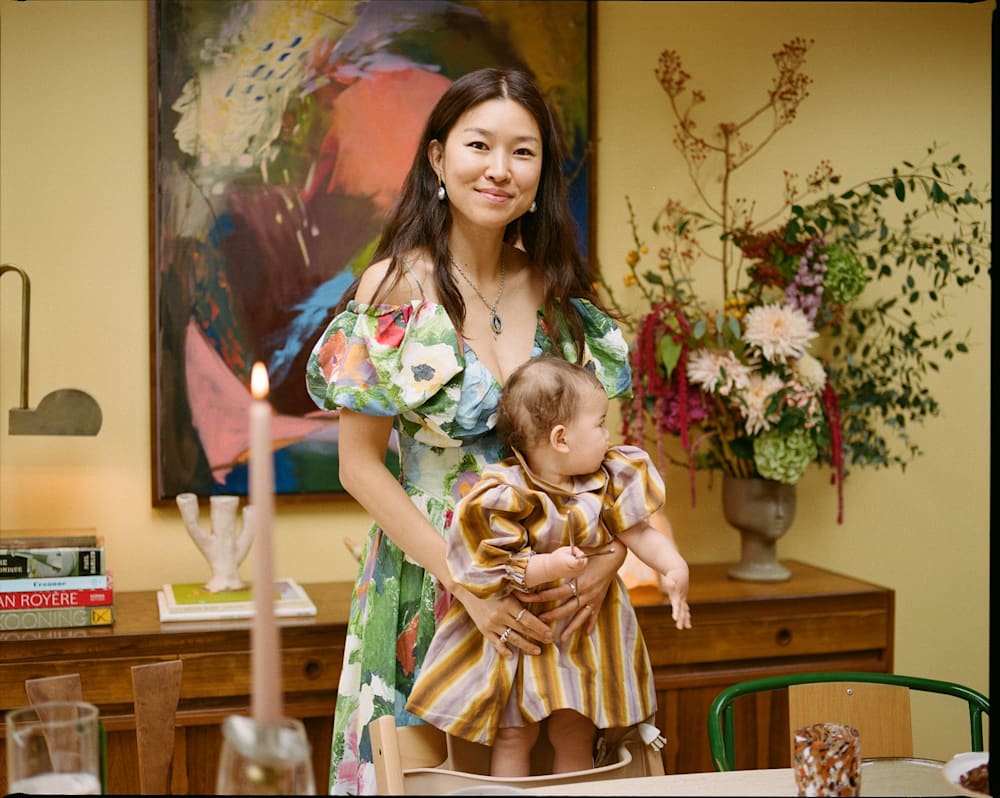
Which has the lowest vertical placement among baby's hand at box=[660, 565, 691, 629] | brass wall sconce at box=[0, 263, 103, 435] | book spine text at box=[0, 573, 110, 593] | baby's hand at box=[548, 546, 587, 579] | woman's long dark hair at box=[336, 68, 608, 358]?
book spine text at box=[0, 573, 110, 593]

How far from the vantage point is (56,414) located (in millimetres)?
2582

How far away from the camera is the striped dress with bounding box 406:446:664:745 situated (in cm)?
169

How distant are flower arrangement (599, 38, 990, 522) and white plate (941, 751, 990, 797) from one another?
58.8 inches

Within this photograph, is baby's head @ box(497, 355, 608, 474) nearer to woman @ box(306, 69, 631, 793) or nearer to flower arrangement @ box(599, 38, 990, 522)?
woman @ box(306, 69, 631, 793)

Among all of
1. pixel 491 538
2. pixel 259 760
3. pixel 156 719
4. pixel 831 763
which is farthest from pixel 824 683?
pixel 259 760

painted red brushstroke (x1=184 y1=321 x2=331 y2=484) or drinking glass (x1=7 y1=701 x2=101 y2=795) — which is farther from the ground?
painted red brushstroke (x1=184 y1=321 x2=331 y2=484)

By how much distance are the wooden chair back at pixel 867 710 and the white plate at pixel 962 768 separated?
22.1 inches

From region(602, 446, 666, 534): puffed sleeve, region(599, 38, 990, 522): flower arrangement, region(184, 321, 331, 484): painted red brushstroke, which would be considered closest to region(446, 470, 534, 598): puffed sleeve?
region(602, 446, 666, 534): puffed sleeve

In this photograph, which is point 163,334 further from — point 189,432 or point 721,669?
point 721,669

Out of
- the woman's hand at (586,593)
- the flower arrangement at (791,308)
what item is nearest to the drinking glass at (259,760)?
the woman's hand at (586,593)

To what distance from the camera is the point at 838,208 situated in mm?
3121

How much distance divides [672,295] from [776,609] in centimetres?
87

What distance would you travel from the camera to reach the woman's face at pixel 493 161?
1851 millimetres

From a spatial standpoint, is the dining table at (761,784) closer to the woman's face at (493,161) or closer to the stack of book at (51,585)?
the woman's face at (493,161)
